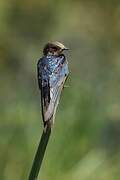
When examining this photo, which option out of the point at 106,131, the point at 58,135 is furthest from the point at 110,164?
the point at 106,131

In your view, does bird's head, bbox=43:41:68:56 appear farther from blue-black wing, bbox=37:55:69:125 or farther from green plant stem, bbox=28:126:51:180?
green plant stem, bbox=28:126:51:180

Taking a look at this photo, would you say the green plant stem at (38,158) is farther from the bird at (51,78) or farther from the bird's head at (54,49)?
the bird's head at (54,49)

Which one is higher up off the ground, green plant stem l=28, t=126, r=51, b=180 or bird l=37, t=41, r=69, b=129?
bird l=37, t=41, r=69, b=129

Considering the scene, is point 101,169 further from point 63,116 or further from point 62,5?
point 62,5

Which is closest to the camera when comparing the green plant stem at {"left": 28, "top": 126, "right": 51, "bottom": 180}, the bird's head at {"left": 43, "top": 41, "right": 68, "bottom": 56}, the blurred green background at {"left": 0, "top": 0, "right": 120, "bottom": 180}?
the green plant stem at {"left": 28, "top": 126, "right": 51, "bottom": 180}

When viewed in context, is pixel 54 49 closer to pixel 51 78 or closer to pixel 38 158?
pixel 51 78

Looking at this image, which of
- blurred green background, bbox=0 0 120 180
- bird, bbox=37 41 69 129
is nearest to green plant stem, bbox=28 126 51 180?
bird, bbox=37 41 69 129

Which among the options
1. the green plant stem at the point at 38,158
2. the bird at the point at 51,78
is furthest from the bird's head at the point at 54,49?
the green plant stem at the point at 38,158
